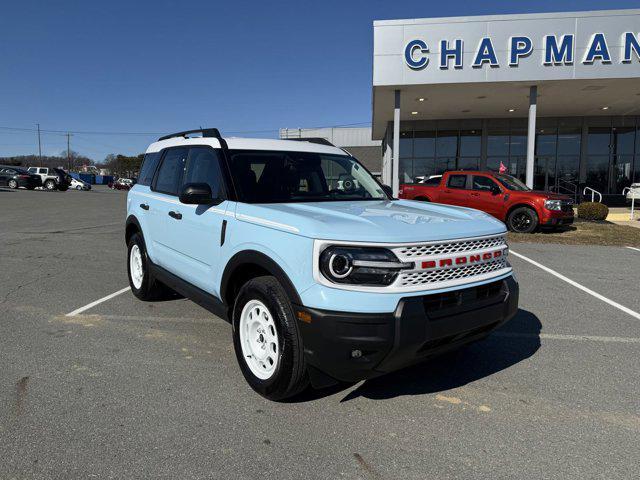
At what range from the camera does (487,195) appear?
44.2 ft

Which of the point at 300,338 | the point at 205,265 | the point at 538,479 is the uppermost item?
the point at 205,265

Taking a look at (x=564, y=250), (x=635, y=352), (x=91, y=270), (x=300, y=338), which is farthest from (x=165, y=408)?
(x=564, y=250)

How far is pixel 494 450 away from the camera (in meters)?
2.71

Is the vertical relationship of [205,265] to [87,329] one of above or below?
above

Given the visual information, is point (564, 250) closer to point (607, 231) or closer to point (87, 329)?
point (607, 231)

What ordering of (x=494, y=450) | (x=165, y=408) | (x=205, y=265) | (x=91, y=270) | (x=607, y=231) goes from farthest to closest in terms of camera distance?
(x=607, y=231) → (x=91, y=270) → (x=205, y=265) → (x=165, y=408) → (x=494, y=450)

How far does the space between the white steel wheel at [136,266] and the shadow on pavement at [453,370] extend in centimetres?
321

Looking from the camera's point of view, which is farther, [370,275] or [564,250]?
[564,250]

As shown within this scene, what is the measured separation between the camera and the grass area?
11.8 meters

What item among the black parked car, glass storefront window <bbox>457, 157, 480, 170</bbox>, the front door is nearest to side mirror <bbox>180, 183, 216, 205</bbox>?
the front door

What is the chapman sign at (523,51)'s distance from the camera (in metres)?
15.7

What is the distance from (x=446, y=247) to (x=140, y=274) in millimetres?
4062

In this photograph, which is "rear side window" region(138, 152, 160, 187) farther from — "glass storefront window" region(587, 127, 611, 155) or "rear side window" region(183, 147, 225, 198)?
"glass storefront window" region(587, 127, 611, 155)

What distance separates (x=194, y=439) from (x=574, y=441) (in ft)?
7.45
